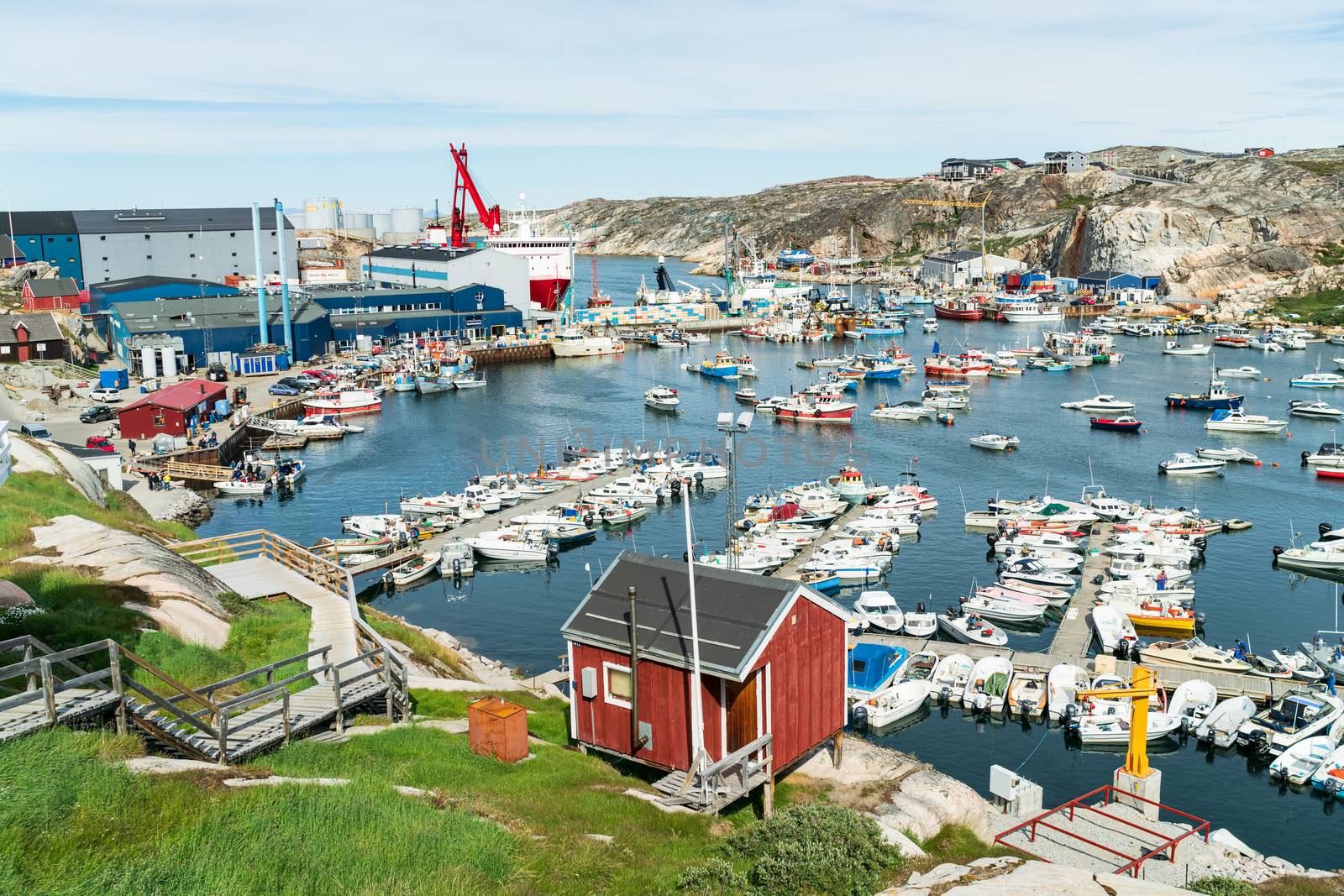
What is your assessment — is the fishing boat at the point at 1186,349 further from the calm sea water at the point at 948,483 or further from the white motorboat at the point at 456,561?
the white motorboat at the point at 456,561

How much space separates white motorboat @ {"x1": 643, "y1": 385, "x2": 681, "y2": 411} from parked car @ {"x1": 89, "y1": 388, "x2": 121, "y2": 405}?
3145 centimetres

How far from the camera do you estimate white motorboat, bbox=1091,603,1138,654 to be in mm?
30859

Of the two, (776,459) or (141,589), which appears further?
(776,459)

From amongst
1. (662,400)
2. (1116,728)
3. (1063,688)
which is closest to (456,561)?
(1063,688)

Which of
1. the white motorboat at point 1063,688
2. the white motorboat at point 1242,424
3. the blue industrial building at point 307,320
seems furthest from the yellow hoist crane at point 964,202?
the white motorboat at point 1063,688

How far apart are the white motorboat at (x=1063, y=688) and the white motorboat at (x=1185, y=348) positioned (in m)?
74.9

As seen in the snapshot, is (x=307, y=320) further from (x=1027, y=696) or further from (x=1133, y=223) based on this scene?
(x=1133, y=223)

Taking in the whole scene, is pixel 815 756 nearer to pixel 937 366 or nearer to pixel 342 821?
pixel 342 821

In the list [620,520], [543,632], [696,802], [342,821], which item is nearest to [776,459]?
[620,520]

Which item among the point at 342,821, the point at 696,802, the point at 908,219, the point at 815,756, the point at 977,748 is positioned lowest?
the point at 977,748

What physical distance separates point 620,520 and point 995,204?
15274cm

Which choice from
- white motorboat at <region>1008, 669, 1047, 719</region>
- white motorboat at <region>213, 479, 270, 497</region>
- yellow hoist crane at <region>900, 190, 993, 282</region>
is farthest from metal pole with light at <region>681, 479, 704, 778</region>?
yellow hoist crane at <region>900, 190, 993, 282</region>

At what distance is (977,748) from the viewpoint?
1032 inches

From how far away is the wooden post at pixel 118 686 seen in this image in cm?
1143
